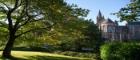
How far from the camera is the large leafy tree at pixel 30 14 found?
34.7 meters

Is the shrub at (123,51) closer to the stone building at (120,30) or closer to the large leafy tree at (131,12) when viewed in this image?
the large leafy tree at (131,12)

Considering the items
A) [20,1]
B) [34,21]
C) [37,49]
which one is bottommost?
[37,49]

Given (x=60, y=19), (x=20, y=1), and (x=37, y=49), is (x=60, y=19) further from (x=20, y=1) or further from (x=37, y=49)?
(x=37, y=49)

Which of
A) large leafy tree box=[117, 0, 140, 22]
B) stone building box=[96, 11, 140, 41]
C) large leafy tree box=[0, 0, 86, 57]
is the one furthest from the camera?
stone building box=[96, 11, 140, 41]

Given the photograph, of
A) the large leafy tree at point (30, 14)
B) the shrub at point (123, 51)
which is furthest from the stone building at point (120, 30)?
the shrub at point (123, 51)

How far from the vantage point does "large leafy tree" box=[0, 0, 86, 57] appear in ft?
114

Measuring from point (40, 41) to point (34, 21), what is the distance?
3.40 meters

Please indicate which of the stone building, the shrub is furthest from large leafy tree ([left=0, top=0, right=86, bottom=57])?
the stone building

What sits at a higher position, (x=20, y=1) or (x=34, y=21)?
(x=20, y=1)

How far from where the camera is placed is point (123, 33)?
557ft

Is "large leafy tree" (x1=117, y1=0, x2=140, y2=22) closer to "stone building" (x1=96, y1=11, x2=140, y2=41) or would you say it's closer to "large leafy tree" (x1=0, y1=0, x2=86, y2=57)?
"large leafy tree" (x1=0, y1=0, x2=86, y2=57)

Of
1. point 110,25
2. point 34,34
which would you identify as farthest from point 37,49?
point 110,25

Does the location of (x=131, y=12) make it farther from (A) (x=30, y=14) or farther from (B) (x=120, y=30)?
(B) (x=120, y=30)

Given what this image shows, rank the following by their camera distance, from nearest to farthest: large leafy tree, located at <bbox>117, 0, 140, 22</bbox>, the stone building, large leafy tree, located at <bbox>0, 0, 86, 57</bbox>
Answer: large leafy tree, located at <bbox>117, 0, 140, 22</bbox>, large leafy tree, located at <bbox>0, 0, 86, 57</bbox>, the stone building
